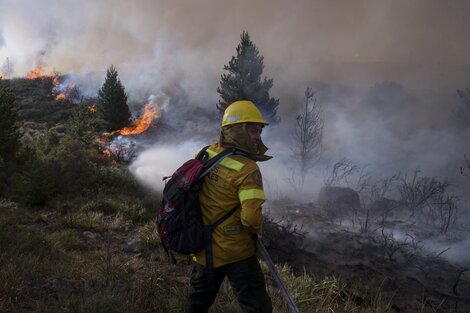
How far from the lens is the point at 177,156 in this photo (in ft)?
49.7

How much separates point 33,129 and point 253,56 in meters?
16.1

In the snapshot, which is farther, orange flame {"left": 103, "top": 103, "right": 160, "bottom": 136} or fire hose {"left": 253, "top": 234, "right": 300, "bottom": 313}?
orange flame {"left": 103, "top": 103, "right": 160, "bottom": 136}

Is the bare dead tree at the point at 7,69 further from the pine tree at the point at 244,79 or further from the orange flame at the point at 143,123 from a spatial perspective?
the pine tree at the point at 244,79

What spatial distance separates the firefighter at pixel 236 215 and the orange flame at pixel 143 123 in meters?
23.1

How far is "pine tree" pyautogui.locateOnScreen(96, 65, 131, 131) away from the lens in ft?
88.3

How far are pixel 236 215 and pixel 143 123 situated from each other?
102 ft

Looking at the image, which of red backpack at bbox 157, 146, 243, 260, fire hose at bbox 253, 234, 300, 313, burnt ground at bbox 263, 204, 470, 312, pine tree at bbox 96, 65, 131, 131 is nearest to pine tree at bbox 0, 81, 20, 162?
burnt ground at bbox 263, 204, 470, 312

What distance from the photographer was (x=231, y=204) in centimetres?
284

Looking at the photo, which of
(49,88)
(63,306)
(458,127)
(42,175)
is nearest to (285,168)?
(42,175)

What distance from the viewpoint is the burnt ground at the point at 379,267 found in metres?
5.91

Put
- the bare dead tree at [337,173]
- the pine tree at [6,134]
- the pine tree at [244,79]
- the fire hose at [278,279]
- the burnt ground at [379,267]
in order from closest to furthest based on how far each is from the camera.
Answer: the fire hose at [278,279] → the burnt ground at [379,267] → the pine tree at [6,134] → the bare dead tree at [337,173] → the pine tree at [244,79]

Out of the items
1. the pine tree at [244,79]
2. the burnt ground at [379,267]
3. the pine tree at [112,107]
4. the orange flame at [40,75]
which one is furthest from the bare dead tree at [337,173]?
the orange flame at [40,75]

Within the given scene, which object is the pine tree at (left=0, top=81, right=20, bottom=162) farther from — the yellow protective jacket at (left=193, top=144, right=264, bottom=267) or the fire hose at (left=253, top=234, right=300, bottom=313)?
the fire hose at (left=253, top=234, right=300, bottom=313)

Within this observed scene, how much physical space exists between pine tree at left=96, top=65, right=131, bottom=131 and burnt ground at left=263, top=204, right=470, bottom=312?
68.8ft
